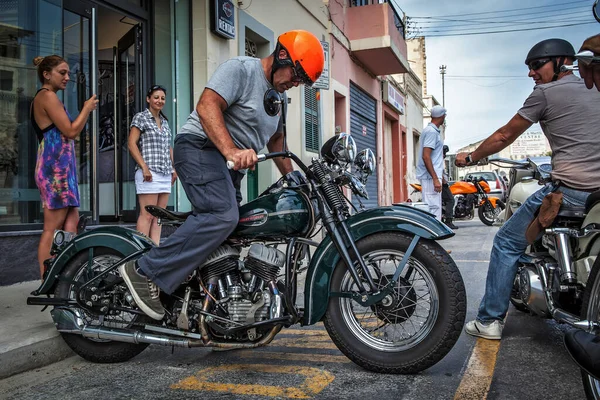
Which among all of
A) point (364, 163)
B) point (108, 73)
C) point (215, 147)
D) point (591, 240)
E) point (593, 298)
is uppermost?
point (108, 73)

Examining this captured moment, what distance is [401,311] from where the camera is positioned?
8.97 feet

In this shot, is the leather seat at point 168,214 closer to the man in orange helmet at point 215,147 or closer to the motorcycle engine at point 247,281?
the man in orange helmet at point 215,147

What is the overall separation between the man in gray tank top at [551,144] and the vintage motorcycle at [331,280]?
84 cm

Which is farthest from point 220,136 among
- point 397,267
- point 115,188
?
point 115,188

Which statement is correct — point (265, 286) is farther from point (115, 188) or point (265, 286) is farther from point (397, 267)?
point (115, 188)

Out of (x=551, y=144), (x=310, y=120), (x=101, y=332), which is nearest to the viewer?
(x=101, y=332)

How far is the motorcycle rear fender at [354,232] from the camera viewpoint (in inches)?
106

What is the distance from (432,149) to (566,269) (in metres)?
4.00

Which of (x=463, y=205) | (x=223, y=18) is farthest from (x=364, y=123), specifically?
(x=223, y=18)

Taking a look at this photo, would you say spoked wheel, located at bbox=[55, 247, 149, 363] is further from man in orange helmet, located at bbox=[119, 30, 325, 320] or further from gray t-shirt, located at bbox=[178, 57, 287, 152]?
gray t-shirt, located at bbox=[178, 57, 287, 152]

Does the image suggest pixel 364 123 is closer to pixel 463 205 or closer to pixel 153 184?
pixel 463 205

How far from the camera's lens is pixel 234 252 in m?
2.87

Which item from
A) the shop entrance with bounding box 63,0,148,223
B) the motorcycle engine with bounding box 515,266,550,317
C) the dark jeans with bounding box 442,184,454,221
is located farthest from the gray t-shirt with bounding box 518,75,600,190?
the dark jeans with bounding box 442,184,454,221

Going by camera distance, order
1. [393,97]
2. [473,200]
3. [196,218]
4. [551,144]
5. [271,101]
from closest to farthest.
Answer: [196,218] < [271,101] < [551,144] < [473,200] < [393,97]
